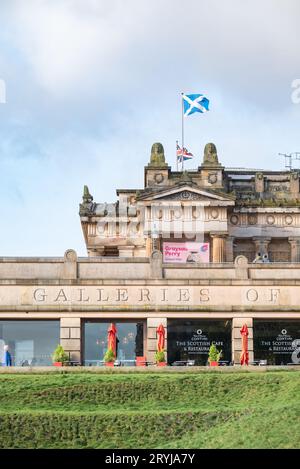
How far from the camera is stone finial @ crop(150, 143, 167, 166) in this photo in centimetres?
8612

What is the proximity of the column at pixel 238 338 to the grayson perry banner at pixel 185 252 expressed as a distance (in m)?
24.0

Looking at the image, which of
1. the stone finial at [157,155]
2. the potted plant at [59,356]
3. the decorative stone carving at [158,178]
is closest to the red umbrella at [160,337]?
the potted plant at [59,356]

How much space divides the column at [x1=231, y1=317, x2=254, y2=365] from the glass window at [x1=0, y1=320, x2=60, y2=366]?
350 inches

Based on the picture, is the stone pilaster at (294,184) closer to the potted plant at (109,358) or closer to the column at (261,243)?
the column at (261,243)

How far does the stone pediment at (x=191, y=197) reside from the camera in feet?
271

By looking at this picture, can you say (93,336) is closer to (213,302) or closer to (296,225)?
(213,302)

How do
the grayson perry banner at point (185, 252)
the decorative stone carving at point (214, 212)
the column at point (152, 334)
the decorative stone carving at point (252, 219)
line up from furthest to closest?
the decorative stone carving at point (252, 219) < the decorative stone carving at point (214, 212) < the grayson perry banner at point (185, 252) < the column at point (152, 334)

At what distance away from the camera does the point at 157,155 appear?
285 ft

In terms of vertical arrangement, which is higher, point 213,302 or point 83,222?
point 83,222

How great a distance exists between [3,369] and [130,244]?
37.0 meters

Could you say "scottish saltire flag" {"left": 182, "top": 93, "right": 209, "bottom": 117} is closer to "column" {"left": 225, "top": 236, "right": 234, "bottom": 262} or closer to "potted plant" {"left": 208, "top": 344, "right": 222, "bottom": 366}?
"column" {"left": 225, "top": 236, "right": 234, "bottom": 262}

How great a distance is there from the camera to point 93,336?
5791 cm

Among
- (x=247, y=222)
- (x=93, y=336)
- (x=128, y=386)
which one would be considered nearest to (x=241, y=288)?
(x=93, y=336)
